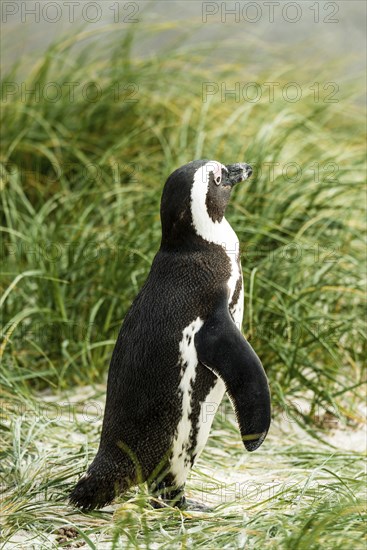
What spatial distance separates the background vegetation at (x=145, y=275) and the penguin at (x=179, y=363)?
126mm

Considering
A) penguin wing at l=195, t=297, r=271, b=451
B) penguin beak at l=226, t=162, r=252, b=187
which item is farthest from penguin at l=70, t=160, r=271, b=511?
penguin beak at l=226, t=162, r=252, b=187

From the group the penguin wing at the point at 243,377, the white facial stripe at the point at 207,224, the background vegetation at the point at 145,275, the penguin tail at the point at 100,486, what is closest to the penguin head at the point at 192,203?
the white facial stripe at the point at 207,224

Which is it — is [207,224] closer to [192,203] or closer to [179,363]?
[192,203]

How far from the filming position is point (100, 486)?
2.54 meters

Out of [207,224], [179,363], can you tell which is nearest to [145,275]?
[207,224]

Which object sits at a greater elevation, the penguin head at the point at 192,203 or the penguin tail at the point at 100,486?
the penguin head at the point at 192,203

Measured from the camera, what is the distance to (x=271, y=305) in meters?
3.79

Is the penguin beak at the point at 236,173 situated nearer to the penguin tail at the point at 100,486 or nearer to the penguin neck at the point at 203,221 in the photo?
the penguin neck at the point at 203,221

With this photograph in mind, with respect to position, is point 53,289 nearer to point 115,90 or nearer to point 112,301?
point 112,301

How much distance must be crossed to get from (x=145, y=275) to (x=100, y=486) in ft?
5.12

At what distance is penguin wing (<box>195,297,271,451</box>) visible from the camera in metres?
2.42

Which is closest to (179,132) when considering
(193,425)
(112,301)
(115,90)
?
(115,90)

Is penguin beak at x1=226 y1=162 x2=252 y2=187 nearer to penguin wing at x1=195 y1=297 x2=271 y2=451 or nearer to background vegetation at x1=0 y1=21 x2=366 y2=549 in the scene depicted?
penguin wing at x1=195 y1=297 x2=271 y2=451

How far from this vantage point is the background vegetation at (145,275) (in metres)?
2.58
